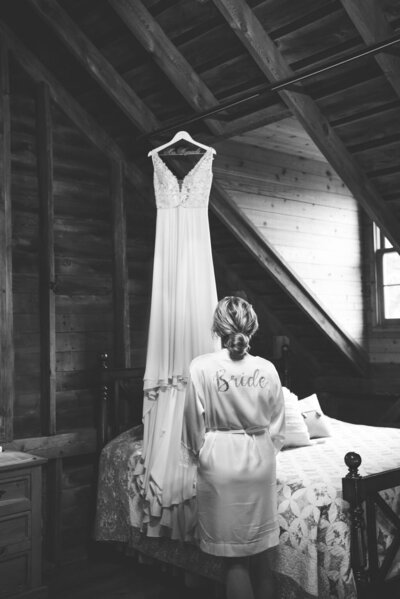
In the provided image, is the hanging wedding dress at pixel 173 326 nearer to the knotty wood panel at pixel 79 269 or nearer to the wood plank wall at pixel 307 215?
the knotty wood panel at pixel 79 269

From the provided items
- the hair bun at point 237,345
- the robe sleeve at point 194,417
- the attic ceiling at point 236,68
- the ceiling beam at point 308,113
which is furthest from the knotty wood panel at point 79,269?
the hair bun at point 237,345

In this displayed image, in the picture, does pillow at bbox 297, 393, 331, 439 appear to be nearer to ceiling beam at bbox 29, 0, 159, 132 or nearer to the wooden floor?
the wooden floor

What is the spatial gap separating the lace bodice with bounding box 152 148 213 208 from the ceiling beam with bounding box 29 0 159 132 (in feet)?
2.65

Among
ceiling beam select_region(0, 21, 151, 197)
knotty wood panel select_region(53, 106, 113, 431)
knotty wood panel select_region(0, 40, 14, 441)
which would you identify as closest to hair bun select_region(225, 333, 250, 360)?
knotty wood panel select_region(0, 40, 14, 441)

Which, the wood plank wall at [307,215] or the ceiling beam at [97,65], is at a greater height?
the ceiling beam at [97,65]

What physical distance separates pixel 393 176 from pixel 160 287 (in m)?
1.57

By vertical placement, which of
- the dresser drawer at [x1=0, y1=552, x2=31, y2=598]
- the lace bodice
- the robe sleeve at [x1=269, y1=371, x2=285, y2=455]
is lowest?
the dresser drawer at [x1=0, y1=552, x2=31, y2=598]

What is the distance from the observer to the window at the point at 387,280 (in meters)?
6.28

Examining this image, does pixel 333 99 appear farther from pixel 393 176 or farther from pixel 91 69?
pixel 91 69

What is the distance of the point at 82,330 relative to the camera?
501cm

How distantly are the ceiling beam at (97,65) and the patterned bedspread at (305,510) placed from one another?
6.96 feet

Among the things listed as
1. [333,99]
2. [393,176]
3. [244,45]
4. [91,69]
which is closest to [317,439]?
[393,176]

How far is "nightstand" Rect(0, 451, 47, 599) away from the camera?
3.83 m

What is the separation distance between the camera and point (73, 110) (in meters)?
5.05
